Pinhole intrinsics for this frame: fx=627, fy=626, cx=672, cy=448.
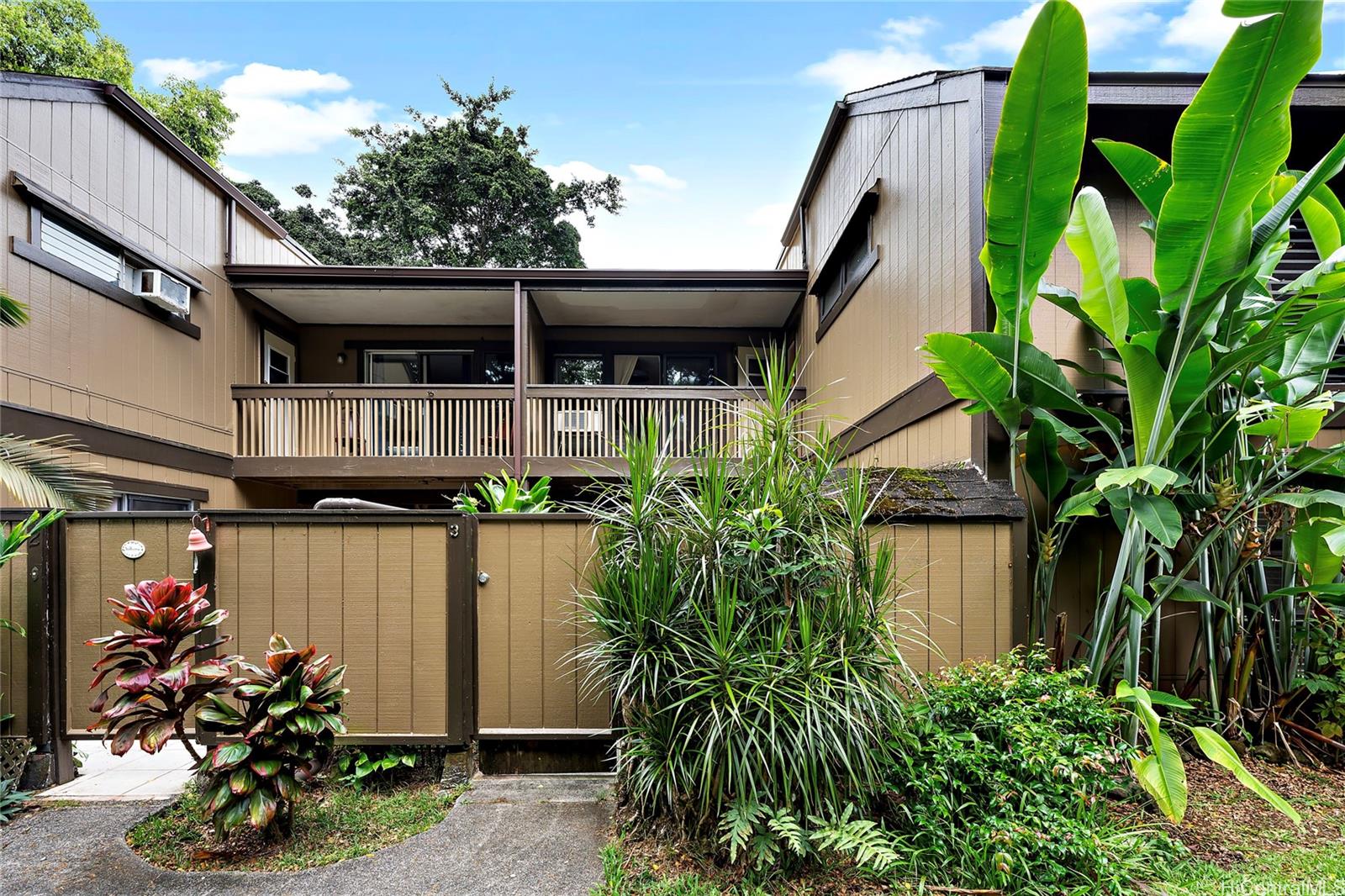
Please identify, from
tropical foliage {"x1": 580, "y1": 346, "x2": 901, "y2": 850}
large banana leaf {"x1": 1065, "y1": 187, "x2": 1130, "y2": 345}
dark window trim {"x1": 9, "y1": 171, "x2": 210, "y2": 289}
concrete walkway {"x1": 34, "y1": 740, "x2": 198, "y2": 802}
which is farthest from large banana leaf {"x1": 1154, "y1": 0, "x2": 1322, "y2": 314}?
dark window trim {"x1": 9, "y1": 171, "x2": 210, "y2": 289}

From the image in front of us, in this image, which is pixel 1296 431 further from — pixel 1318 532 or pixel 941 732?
pixel 941 732

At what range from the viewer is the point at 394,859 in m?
2.74

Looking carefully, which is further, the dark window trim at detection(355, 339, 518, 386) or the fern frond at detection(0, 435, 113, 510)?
the dark window trim at detection(355, 339, 518, 386)

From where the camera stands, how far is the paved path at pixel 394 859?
100 inches

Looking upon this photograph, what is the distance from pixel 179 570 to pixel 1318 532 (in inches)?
246

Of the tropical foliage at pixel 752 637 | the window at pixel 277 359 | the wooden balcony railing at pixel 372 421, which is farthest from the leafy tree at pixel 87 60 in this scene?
the tropical foliage at pixel 752 637

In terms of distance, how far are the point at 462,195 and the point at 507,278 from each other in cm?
1148

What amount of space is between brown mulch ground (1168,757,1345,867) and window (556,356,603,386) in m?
9.64

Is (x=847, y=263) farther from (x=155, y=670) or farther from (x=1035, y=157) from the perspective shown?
(x=155, y=670)

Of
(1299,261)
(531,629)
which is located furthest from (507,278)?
(1299,261)

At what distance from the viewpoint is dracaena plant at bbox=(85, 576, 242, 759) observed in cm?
270

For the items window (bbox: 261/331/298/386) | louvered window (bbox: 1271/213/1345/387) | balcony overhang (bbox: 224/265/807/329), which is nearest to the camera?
louvered window (bbox: 1271/213/1345/387)

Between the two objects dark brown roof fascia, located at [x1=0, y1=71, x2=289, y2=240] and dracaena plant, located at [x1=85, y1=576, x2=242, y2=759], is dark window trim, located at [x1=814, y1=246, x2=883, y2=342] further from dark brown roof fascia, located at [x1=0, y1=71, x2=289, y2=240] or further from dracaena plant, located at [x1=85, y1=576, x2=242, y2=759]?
dark brown roof fascia, located at [x1=0, y1=71, x2=289, y2=240]

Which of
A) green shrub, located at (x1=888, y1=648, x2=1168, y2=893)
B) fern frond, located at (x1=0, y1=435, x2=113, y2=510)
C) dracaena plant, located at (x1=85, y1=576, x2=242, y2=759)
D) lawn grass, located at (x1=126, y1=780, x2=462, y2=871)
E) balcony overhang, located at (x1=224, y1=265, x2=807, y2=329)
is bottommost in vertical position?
lawn grass, located at (x1=126, y1=780, x2=462, y2=871)
